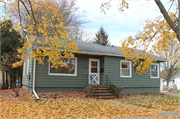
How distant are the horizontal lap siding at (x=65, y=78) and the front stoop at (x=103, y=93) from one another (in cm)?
138

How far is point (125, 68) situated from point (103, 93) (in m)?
3.74

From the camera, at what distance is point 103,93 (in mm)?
10773

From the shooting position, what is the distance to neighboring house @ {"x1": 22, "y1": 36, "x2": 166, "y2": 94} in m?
10.8

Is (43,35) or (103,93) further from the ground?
(43,35)

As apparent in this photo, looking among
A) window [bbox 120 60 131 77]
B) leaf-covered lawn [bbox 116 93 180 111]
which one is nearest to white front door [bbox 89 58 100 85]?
window [bbox 120 60 131 77]

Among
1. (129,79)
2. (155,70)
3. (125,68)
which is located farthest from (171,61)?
(125,68)

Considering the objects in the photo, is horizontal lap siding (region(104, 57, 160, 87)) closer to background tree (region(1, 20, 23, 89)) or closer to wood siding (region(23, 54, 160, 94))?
wood siding (region(23, 54, 160, 94))

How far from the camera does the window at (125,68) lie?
13.3 metres

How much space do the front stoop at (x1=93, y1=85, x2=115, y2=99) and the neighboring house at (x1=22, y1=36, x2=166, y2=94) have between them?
94 cm

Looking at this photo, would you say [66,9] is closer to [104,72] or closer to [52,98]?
[104,72]

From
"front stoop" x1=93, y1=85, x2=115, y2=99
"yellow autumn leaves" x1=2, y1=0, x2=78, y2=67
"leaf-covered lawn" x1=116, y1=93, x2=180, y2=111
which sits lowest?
"leaf-covered lawn" x1=116, y1=93, x2=180, y2=111

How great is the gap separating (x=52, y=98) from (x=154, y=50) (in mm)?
6528

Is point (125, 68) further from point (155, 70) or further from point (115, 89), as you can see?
point (155, 70)

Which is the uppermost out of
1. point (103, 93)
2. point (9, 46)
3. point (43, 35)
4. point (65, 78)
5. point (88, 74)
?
point (9, 46)
